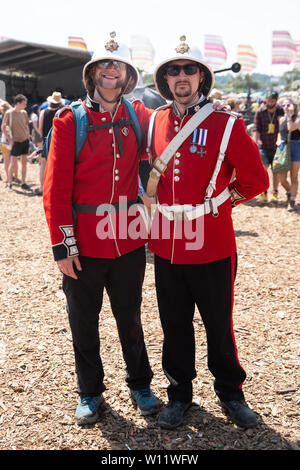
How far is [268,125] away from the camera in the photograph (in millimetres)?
8148

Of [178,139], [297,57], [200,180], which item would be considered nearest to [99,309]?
[200,180]

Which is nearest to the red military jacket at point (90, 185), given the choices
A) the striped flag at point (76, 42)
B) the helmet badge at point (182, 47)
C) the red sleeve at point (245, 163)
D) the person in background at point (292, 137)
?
the helmet badge at point (182, 47)

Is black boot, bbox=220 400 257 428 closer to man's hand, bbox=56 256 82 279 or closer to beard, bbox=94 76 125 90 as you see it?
man's hand, bbox=56 256 82 279

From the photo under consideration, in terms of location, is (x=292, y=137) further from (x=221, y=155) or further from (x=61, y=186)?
(x=61, y=186)

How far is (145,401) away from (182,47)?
2057mm

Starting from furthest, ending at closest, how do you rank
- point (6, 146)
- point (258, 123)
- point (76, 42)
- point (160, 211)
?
point (76, 42), point (6, 146), point (258, 123), point (160, 211)

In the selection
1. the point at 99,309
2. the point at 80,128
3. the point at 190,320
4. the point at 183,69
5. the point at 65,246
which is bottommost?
the point at 190,320

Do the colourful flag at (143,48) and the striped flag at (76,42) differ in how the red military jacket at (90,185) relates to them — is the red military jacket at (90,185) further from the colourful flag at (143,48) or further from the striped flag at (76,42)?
the colourful flag at (143,48)

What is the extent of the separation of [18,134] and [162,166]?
25.1ft

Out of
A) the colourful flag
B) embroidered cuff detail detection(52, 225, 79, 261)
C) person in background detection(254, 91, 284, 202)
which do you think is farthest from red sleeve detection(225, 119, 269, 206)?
the colourful flag

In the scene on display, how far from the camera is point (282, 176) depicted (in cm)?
804

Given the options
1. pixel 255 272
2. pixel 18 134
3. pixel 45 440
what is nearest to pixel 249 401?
pixel 45 440

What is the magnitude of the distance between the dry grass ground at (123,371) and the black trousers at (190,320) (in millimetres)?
244

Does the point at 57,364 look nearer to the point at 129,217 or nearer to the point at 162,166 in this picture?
the point at 129,217
